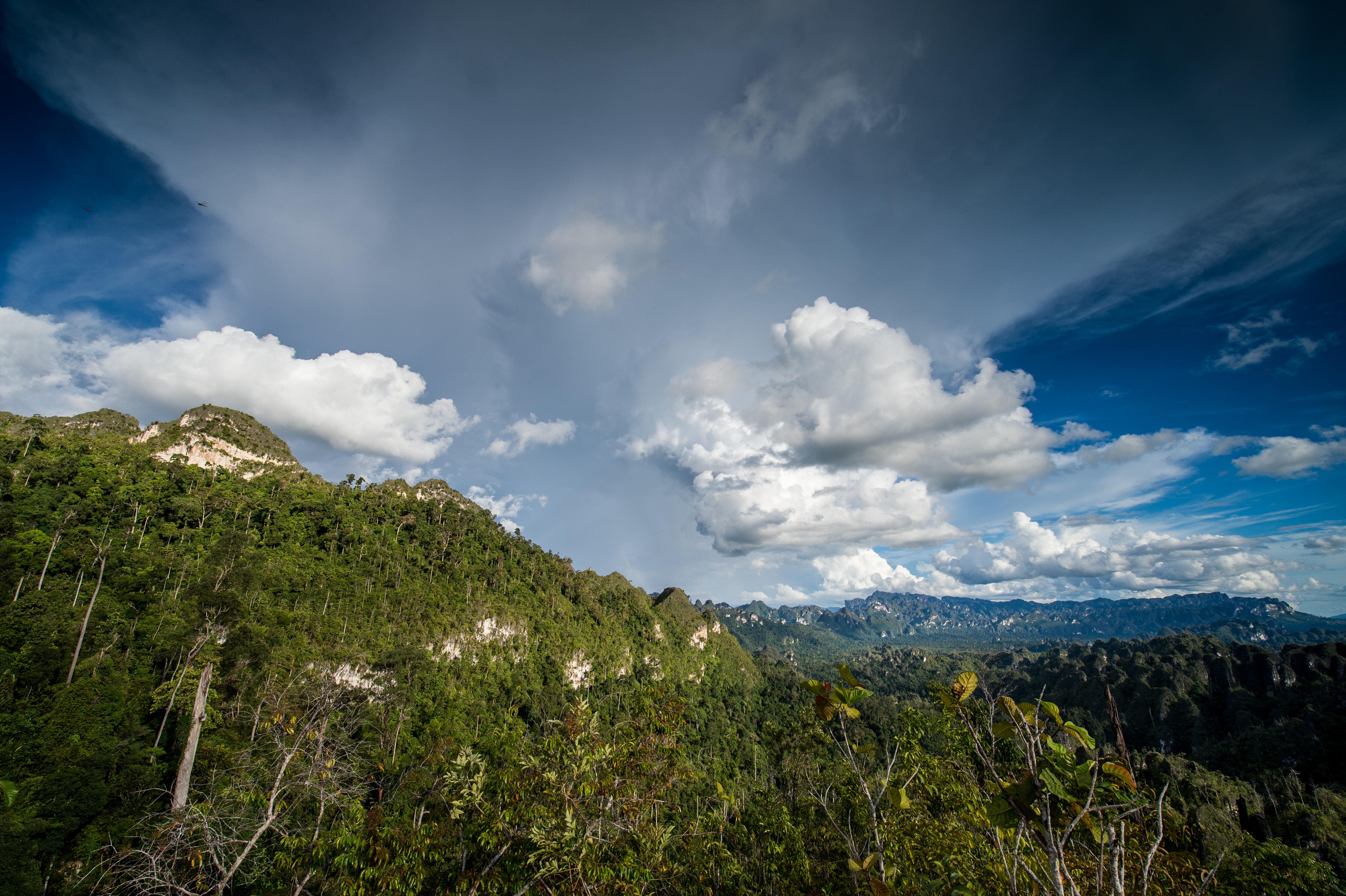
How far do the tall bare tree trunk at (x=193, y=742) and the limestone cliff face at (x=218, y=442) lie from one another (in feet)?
257

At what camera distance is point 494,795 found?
9.84 m

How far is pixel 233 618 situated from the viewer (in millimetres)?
31250

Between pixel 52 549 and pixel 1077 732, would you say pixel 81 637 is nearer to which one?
pixel 52 549

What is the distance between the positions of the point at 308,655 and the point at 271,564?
26741mm

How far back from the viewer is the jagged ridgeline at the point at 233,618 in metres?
26.2

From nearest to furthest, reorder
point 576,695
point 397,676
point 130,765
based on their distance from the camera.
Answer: point 576,695 < point 130,765 < point 397,676

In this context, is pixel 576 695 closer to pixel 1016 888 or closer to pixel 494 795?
pixel 494 795

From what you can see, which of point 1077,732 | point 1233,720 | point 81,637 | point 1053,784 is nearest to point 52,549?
point 81,637

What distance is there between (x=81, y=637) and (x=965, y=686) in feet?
173

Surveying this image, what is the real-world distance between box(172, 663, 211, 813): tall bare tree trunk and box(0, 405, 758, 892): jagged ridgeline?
3.80 m

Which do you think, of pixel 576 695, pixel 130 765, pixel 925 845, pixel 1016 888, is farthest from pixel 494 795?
pixel 130 765

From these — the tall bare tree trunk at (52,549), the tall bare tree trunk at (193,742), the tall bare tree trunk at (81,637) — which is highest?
the tall bare tree trunk at (52,549)

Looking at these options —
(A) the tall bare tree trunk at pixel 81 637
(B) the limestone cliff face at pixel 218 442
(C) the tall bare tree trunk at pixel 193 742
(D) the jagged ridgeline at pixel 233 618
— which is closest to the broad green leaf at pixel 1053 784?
(D) the jagged ridgeline at pixel 233 618

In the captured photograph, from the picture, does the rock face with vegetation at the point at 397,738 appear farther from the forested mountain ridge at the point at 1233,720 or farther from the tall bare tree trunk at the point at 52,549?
the forested mountain ridge at the point at 1233,720
